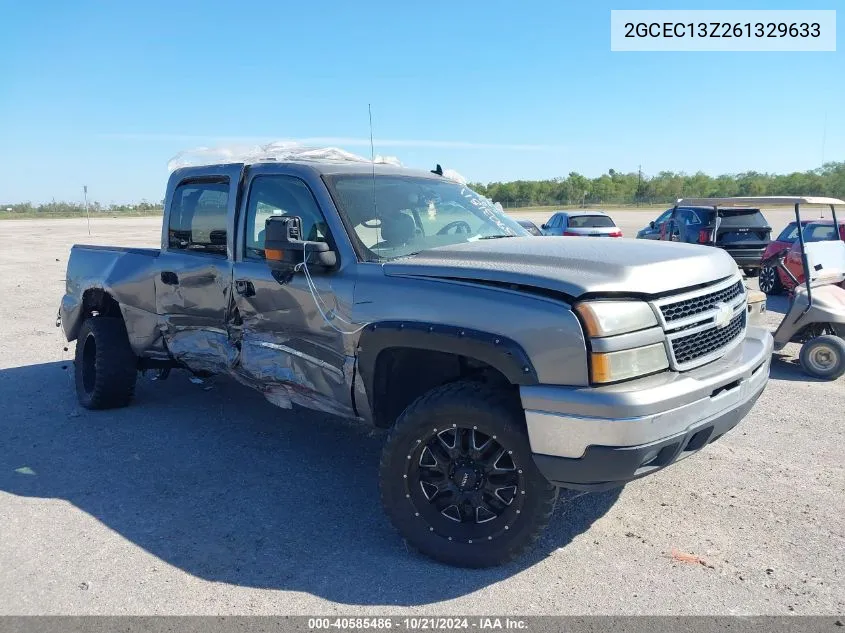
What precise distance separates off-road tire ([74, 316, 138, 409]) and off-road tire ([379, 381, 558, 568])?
336 cm

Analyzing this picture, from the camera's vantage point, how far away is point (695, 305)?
132 inches

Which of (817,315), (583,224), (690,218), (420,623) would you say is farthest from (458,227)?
(583,224)

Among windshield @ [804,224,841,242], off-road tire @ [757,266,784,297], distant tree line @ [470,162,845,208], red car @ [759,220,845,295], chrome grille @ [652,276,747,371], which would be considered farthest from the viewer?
distant tree line @ [470,162,845,208]

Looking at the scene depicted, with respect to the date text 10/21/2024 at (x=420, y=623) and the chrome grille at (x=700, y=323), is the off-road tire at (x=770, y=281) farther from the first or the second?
the date text 10/21/2024 at (x=420, y=623)

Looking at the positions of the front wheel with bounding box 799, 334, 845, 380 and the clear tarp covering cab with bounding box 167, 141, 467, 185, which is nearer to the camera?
the clear tarp covering cab with bounding box 167, 141, 467, 185

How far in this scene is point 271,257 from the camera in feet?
12.9

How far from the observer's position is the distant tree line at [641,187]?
269 ft

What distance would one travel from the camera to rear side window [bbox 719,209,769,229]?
14.4 metres

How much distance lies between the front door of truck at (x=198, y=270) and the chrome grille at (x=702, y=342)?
293 centimetres

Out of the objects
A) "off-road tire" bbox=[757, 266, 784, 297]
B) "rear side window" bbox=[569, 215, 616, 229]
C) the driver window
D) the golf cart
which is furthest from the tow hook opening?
"rear side window" bbox=[569, 215, 616, 229]

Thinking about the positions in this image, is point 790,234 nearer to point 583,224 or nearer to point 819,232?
point 819,232

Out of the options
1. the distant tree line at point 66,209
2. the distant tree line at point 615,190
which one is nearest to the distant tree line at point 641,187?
the distant tree line at point 615,190

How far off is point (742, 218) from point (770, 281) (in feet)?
7.49

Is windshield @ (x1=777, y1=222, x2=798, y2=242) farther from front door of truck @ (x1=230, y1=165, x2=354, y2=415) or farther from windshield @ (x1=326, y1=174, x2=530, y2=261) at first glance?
front door of truck @ (x1=230, y1=165, x2=354, y2=415)
